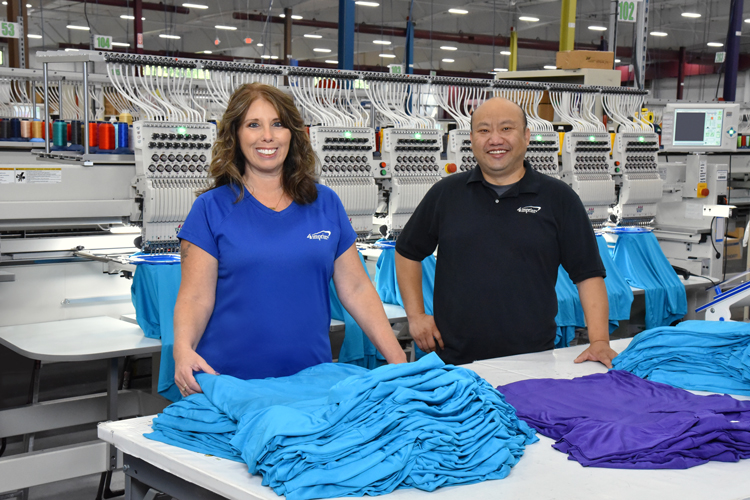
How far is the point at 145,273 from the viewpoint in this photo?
135 inches

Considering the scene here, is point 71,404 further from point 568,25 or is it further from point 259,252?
point 568,25

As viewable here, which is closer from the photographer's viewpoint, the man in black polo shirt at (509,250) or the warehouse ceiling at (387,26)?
the man in black polo shirt at (509,250)

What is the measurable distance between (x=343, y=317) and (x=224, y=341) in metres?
1.96

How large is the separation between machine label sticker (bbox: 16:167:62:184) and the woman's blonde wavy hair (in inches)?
63.8

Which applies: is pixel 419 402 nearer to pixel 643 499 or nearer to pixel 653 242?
pixel 643 499

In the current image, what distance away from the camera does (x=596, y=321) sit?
2.54 meters

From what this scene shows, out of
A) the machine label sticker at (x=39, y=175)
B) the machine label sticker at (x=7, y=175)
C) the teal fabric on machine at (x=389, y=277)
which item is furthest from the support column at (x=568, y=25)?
the machine label sticker at (x=7, y=175)

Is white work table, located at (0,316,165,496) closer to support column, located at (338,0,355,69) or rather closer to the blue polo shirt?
the blue polo shirt

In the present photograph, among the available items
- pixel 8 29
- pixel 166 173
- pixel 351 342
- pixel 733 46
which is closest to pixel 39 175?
pixel 166 173

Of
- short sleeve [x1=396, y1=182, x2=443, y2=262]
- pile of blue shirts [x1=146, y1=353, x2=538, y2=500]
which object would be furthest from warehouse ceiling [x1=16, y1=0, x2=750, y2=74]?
pile of blue shirts [x1=146, y1=353, x2=538, y2=500]

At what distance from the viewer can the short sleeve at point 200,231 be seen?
190 centimetres

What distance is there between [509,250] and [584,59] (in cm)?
360

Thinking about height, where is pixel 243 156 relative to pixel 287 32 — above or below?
below

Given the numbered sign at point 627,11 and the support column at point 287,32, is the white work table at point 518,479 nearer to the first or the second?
the numbered sign at point 627,11
